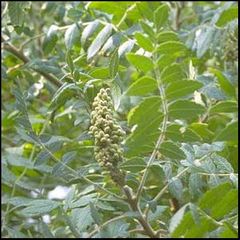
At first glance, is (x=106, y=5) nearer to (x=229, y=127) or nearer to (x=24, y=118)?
(x=24, y=118)

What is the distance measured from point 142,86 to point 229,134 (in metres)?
0.18

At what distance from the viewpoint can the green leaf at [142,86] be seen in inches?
39.8

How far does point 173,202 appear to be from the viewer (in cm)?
162

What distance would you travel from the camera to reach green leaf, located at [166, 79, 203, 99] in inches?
39.5

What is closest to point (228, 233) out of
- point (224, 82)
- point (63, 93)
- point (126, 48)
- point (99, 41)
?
point (224, 82)

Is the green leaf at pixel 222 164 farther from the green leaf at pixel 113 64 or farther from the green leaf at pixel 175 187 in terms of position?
the green leaf at pixel 113 64

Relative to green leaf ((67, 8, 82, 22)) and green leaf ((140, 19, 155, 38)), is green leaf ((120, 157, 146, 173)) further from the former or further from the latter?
green leaf ((67, 8, 82, 22))

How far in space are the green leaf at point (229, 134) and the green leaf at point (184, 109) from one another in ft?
0.47

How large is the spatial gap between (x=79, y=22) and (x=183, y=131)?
2.43ft

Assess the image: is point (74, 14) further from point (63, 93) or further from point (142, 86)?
point (142, 86)

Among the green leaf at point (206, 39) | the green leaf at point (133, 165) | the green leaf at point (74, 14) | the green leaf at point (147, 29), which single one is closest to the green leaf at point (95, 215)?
the green leaf at point (133, 165)

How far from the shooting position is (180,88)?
3.34 feet

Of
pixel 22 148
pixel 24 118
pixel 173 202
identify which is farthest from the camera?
pixel 22 148

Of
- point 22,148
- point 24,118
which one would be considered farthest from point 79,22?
point 24,118
